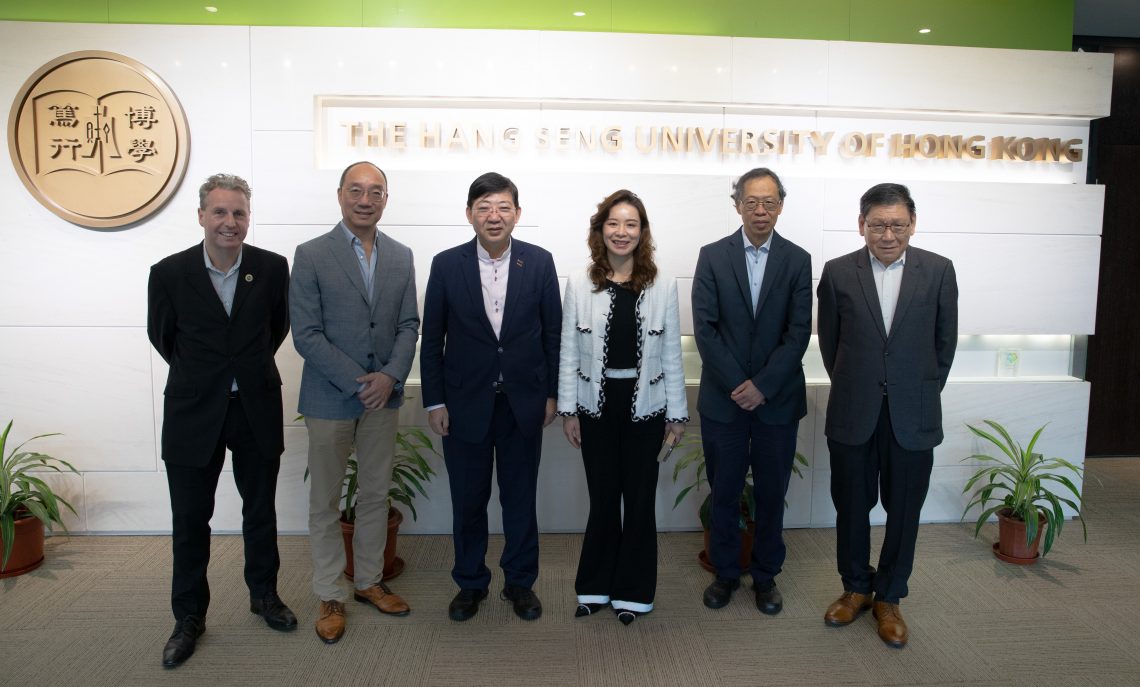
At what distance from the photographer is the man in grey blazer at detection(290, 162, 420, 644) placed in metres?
2.80

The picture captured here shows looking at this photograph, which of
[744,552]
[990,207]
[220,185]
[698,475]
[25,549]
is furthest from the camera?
[990,207]

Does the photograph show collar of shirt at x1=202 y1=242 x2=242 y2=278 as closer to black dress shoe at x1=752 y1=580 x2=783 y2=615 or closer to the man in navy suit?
the man in navy suit

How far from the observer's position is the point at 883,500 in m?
2.98

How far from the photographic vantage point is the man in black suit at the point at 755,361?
294 centimetres

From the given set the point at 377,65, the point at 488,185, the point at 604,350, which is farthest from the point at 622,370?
the point at 377,65

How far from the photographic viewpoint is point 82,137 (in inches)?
142

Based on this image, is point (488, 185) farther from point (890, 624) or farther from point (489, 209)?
point (890, 624)

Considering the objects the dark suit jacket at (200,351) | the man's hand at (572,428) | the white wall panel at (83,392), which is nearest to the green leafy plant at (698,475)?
the man's hand at (572,428)

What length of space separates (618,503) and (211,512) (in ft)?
5.47

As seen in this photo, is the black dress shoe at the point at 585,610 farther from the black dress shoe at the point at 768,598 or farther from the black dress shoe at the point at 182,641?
the black dress shoe at the point at 182,641

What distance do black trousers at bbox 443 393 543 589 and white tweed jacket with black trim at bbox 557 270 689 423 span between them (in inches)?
10.4

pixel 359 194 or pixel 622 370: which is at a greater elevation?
pixel 359 194

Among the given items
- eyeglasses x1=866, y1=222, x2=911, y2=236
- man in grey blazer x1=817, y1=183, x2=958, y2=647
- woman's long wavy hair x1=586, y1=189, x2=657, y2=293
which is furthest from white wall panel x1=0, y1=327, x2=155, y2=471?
eyeglasses x1=866, y1=222, x2=911, y2=236

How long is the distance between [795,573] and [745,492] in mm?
465
